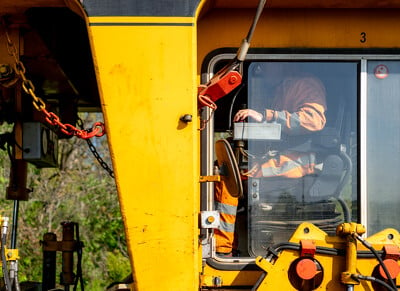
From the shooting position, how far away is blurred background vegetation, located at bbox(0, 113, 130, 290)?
41.6 ft

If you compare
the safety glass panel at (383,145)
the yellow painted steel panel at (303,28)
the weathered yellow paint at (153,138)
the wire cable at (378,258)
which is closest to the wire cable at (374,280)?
the wire cable at (378,258)

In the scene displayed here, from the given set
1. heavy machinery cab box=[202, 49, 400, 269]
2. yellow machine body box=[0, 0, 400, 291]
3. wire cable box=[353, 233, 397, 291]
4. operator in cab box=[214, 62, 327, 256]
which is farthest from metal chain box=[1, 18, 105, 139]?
wire cable box=[353, 233, 397, 291]

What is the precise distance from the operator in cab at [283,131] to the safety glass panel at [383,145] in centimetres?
25

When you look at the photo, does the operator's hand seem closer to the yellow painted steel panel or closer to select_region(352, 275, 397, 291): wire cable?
the yellow painted steel panel

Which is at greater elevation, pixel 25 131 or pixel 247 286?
pixel 25 131

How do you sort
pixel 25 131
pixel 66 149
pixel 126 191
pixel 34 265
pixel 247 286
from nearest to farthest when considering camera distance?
pixel 126 191
pixel 247 286
pixel 25 131
pixel 34 265
pixel 66 149

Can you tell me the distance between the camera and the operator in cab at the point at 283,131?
12.5ft

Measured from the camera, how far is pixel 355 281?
11.2 ft

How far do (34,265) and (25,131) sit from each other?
806cm

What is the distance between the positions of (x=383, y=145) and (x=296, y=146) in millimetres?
418

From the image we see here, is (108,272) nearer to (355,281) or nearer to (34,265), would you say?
(34,265)

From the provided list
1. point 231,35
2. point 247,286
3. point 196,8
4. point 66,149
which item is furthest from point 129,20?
point 66,149

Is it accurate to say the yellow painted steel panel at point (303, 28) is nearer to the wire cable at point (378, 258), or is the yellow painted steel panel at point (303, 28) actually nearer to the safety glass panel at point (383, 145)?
the safety glass panel at point (383, 145)

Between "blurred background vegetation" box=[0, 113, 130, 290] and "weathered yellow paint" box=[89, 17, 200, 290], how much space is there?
9123 mm
